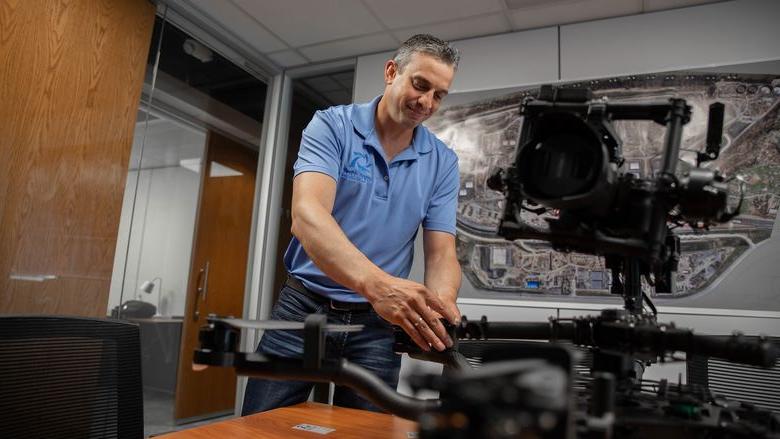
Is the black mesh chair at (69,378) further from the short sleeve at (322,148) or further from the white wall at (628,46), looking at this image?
the white wall at (628,46)

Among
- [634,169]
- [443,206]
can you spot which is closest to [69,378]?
[443,206]

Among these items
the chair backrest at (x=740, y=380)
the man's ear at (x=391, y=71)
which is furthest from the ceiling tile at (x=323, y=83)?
the chair backrest at (x=740, y=380)

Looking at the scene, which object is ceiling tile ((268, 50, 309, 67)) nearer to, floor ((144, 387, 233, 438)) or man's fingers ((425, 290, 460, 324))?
A: floor ((144, 387, 233, 438))

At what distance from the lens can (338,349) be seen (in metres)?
1.17

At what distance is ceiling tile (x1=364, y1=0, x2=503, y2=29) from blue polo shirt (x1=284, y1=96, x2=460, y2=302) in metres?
1.65

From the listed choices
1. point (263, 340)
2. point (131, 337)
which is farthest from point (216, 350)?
point (263, 340)

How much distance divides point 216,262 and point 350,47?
208 centimetres

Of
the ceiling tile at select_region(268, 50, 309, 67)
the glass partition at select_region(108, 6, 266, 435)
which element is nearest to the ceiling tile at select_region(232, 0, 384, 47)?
the ceiling tile at select_region(268, 50, 309, 67)

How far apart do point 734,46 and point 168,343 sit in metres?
4.15

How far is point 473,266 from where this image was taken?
119 inches

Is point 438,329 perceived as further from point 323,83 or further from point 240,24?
point 323,83

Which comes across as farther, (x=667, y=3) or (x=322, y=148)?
(x=667, y=3)

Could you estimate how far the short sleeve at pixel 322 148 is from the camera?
4.28 ft

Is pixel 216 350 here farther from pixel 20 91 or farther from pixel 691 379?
pixel 20 91
